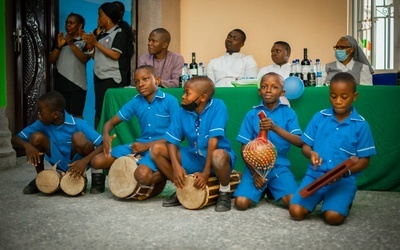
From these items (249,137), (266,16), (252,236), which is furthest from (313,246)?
(266,16)

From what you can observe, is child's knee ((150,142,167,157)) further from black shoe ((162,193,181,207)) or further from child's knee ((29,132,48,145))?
child's knee ((29,132,48,145))

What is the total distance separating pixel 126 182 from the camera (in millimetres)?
3736

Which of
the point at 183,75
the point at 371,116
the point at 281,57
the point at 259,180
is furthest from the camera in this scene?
the point at 281,57

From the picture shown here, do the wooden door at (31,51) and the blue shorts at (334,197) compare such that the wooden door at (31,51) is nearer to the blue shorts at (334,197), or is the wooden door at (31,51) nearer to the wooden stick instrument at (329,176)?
the blue shorts at (334,197)

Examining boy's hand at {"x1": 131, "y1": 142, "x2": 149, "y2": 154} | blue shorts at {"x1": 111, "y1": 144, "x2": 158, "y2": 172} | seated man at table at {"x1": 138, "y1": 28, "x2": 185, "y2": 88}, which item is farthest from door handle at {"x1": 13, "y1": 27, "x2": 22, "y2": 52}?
boy's hand at {"x1": 131, "y1": 142, "x2": 149, "y2": 154}

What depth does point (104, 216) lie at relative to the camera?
3.25m

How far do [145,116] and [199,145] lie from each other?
61 cm

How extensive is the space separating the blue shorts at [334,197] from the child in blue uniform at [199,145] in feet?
1.66

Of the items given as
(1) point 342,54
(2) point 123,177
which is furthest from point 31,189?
(1) point 342,54

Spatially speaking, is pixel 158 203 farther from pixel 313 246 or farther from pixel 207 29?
pixel 207 29

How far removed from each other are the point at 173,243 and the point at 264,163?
0.89 m

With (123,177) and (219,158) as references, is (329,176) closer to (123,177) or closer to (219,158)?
(219,158)

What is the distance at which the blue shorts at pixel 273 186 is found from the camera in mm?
3473

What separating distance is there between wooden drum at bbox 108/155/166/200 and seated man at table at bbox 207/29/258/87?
256cm
